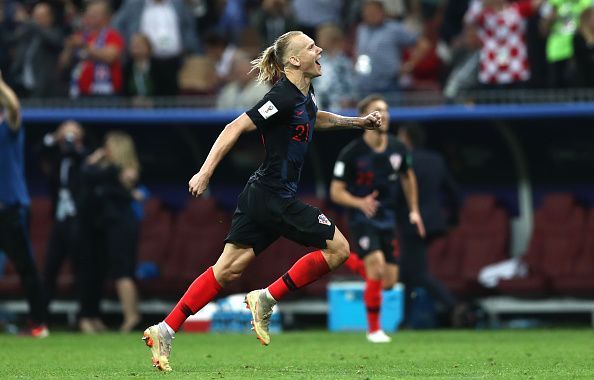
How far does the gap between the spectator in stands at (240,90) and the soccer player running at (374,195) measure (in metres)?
3.86

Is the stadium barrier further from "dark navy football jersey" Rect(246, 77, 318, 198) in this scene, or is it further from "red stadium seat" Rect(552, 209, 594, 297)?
"dark navy football jersey" Rect(246, 77, 318, 198)

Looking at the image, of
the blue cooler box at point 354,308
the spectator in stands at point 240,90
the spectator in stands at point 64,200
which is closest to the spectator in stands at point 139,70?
the spectator in stands at point 240,90

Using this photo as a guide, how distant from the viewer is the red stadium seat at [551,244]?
15078 millimetres

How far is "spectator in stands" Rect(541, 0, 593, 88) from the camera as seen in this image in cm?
1529

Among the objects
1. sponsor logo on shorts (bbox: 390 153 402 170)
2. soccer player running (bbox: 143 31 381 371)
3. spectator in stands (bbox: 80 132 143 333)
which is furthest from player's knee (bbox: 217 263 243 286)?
spectator in stands (bbox: 80 132 143 333)

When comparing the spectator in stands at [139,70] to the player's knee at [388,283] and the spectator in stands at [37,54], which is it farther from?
the player's knee at [388,283]

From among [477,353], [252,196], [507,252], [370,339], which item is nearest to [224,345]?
[370,339]

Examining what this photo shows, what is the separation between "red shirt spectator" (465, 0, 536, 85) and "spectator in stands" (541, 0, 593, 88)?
0.84ft

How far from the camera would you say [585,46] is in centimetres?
1486

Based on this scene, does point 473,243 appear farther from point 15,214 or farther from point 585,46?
point 15,214

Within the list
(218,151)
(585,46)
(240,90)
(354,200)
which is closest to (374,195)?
(354,200)

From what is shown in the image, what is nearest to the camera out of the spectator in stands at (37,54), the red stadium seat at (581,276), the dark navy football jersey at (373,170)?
the dark navy football jersey at (373,170)

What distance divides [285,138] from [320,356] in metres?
2.19

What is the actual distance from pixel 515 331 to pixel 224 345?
351 cm
